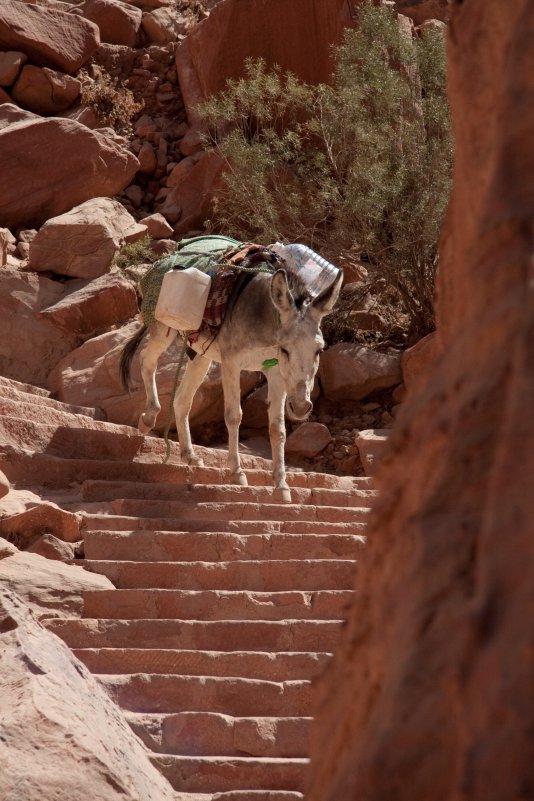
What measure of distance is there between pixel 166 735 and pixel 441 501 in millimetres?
4448

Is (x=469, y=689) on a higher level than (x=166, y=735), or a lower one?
higher

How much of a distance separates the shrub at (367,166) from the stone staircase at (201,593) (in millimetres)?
5095

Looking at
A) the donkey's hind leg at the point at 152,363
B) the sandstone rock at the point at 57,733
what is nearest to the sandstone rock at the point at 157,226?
the donkey's hind leg at the point at 152,363

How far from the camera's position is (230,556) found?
8086 millimetres

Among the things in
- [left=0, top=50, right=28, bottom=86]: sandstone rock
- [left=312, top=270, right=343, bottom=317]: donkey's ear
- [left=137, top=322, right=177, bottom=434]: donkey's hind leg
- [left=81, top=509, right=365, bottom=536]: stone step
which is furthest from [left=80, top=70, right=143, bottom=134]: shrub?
[left=81, top=509, right=365, bottom=536]: stone step

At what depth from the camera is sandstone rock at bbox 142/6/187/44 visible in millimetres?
22016

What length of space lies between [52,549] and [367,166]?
27.8 ft

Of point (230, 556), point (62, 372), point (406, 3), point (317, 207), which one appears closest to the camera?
point (230, 556)

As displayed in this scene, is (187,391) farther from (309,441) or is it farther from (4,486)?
(309,441)

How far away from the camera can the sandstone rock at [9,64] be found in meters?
20.2

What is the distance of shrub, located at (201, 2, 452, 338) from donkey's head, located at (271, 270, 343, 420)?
17.8 feet

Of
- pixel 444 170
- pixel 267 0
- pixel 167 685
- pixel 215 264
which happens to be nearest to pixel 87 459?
pixel 215 264

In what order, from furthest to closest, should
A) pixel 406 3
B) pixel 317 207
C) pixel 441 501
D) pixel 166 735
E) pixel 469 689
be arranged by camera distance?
pixel 406 3, pixel 317 207, pixel 166 735, pixel 441 501, pixel 469 689

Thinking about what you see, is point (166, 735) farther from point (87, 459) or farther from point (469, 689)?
point (469, 689)
